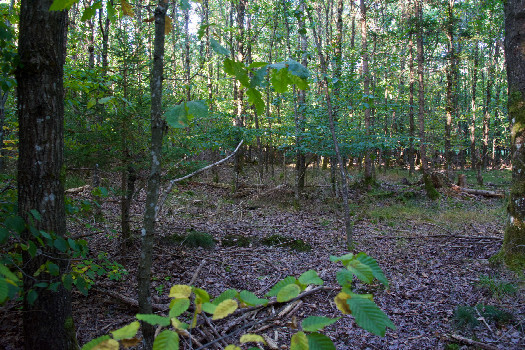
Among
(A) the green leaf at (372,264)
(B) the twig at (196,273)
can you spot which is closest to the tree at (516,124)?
(B) the twig at (196,273)

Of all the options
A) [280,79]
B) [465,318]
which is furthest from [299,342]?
[465,318]

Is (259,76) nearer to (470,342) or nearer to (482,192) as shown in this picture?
(470,342)

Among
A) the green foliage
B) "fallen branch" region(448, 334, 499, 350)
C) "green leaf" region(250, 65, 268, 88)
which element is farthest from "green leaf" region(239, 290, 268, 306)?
the green foliage

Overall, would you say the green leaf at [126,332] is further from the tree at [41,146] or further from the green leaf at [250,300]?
the tree at [41,146]

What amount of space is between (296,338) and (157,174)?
1516 mm

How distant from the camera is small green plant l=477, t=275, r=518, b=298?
411 centimetres

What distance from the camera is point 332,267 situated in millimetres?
5484

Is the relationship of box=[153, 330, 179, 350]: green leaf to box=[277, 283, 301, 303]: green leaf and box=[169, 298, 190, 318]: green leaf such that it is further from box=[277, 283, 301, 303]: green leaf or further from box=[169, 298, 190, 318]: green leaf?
box=[277, 283, 301, 303]: green leaf

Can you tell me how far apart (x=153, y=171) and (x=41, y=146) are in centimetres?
122

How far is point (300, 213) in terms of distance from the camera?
10.1 metres

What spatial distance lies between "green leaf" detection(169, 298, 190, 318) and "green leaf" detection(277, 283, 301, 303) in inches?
11.7

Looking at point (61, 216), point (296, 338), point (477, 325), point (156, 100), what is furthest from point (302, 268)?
point (296, 338)

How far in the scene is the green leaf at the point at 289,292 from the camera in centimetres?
98

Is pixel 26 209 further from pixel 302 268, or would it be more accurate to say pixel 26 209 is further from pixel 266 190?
pixel 266 190
